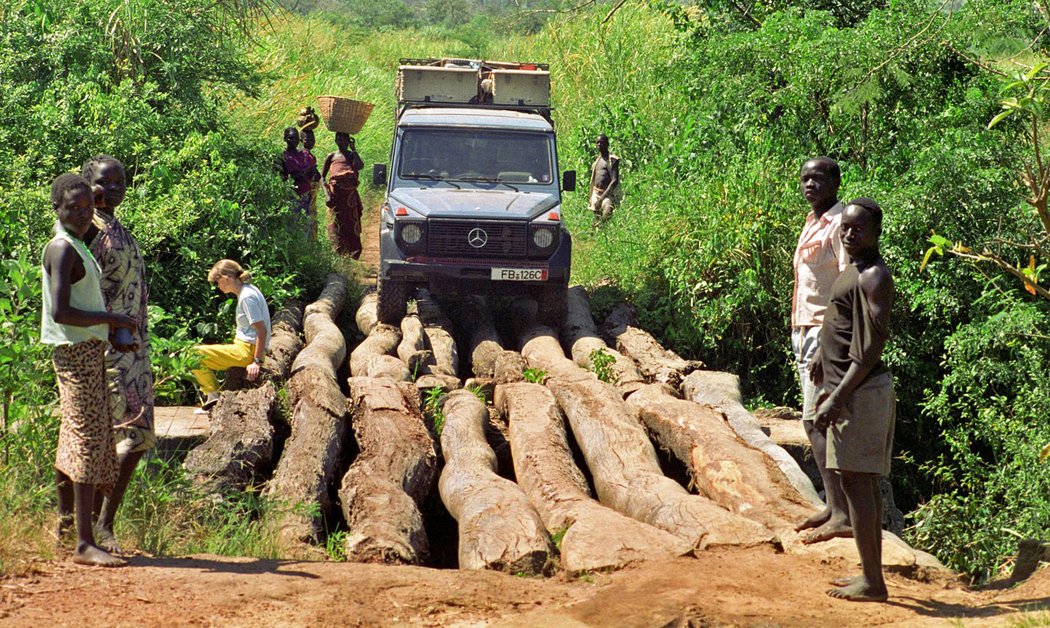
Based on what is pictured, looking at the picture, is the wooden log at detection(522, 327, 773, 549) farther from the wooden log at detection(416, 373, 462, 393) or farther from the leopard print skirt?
the leopard print skirt

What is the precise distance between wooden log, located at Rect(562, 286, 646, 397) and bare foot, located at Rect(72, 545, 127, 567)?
15.1ft

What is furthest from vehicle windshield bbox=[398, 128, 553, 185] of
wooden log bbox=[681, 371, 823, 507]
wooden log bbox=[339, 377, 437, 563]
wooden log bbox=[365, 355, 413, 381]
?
wooden log bbox=[339, 377, 437, 563]

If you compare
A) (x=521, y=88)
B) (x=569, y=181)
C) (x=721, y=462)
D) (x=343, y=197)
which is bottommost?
(x=721, y=462)

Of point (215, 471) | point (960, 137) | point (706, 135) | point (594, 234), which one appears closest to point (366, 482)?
point (215, 471)

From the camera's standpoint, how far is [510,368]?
980 cm

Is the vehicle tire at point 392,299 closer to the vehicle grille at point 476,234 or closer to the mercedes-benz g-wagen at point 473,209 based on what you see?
the mercedes-benz g-wagen at point 473,209

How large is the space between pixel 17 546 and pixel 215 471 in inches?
65.3

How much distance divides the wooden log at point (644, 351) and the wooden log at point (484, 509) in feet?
7.35

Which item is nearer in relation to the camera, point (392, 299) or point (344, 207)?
point (392, 299)

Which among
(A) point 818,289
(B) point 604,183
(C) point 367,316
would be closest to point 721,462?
(A) point 818,289

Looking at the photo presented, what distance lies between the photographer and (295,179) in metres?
14.7

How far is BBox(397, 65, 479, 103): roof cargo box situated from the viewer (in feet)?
45.0

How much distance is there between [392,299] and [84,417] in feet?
20.8

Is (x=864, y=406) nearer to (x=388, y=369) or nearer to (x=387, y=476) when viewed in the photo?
(x=387, y=476)
